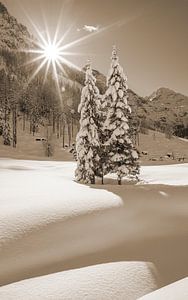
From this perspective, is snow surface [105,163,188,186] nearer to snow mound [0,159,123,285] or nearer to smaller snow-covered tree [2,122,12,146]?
snow mound [0,159,123,285]

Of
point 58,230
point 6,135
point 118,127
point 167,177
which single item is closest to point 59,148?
point 6,135

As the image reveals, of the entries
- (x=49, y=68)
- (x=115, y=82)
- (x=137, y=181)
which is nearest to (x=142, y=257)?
(x=115, y=82)

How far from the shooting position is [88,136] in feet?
102

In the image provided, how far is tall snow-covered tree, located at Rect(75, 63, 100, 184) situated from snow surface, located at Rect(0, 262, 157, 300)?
69.0 ft

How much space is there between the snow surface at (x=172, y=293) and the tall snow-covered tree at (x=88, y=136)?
22341 millimetres

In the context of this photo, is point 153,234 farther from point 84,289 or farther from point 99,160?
point 99,160

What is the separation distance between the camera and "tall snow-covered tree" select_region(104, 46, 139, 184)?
2931 cm

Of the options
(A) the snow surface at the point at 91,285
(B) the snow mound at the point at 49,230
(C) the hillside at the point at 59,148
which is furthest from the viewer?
(C) the hillside at the point at 59,148

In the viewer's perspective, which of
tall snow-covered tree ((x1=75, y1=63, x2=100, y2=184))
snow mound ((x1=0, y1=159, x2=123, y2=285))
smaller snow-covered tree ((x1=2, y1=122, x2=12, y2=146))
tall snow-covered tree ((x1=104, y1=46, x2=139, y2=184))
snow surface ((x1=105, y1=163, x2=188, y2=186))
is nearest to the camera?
snow mound ((x1=0, y1=159, x2=123, y2=285))

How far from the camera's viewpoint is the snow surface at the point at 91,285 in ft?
29.1

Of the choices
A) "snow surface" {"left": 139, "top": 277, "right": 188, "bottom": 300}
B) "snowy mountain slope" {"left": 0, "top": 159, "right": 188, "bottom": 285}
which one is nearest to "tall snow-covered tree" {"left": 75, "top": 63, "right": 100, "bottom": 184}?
"snowy mountain slope" {"left": 0, "top": 159, "right": 188, "bottom": 285}

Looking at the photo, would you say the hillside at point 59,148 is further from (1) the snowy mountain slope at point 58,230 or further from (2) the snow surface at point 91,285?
(2) the snow surface at point 91,285

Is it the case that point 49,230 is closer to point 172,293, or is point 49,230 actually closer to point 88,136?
point 172,293

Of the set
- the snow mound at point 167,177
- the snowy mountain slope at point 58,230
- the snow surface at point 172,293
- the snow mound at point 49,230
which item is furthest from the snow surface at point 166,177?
the snow surface at point 172,293
